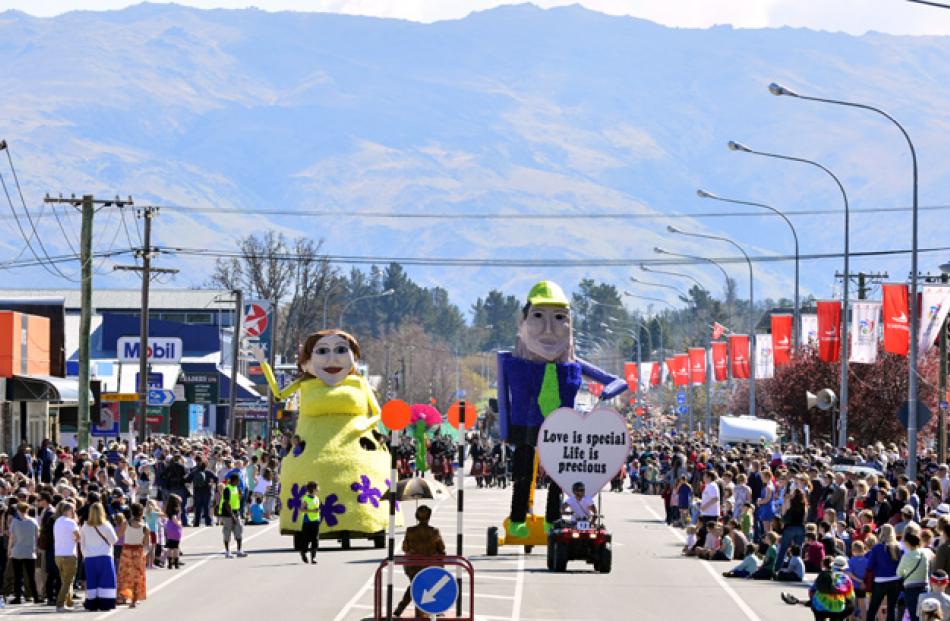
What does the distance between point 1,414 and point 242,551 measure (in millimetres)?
19141

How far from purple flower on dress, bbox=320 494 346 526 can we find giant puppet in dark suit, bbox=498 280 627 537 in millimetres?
3022

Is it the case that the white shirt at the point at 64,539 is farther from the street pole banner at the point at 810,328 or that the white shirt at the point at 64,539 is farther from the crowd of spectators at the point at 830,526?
the street pole banner at the point at 810,328

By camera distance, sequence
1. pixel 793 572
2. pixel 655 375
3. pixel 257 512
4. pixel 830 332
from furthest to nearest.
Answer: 1. pixel 655 375
2. pixel 830 332
3. pixel 257 512
4. pixel 793 572

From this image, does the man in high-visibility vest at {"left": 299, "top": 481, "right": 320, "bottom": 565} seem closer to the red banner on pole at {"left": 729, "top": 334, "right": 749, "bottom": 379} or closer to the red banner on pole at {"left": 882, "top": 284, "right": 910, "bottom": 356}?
the red banner on pole at {"left": 882, "top": 284, "right": 910, "bottom": 356}

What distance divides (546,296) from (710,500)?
4.75 meters

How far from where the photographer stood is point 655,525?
4175 cm

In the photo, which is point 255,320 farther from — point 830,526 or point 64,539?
point 64,539

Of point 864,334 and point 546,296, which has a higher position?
point 546,296

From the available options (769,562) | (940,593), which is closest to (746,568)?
(769,562)

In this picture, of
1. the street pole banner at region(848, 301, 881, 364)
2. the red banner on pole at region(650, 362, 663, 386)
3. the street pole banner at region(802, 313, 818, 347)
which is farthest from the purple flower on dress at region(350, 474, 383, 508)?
the red banner on pole at region(650, 362, 663, 386)

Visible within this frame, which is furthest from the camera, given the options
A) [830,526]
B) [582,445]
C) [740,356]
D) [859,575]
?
[740,356]

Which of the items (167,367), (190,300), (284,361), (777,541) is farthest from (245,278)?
(777,541)

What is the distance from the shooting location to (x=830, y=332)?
47.2 meters

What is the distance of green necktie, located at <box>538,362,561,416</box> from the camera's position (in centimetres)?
3195
